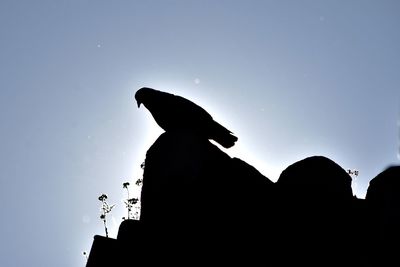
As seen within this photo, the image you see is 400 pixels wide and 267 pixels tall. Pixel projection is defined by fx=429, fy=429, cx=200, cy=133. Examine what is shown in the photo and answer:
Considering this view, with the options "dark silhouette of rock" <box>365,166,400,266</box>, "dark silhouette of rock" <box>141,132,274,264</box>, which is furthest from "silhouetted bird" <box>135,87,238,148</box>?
"dark silhouette of rock" <box>365,166,400,266</box>

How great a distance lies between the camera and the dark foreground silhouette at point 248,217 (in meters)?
7.52

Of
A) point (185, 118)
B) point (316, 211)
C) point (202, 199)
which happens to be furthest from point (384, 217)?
point (185, 118)

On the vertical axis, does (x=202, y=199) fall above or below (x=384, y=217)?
above

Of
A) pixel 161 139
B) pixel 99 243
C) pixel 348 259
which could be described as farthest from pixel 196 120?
pixel 348 259

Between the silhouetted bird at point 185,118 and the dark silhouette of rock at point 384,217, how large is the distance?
3.10 metres

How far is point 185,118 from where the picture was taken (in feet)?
30.9

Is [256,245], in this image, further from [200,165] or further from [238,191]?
[200,165]

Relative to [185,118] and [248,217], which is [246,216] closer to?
[248,217]

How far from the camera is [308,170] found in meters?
8.54

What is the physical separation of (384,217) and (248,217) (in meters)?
2.43

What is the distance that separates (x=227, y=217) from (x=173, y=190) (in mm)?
1170

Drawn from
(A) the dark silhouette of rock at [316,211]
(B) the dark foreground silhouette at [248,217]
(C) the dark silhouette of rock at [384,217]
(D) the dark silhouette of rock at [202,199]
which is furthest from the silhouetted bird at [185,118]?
(C) the dark silhouette of rock at [384,217]

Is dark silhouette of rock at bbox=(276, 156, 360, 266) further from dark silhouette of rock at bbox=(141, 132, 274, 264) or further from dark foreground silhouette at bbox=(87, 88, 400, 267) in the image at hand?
dark silhouette of rock at bbox=(141, 132, 274, 264)

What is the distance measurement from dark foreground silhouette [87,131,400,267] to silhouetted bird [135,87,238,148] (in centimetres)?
50
